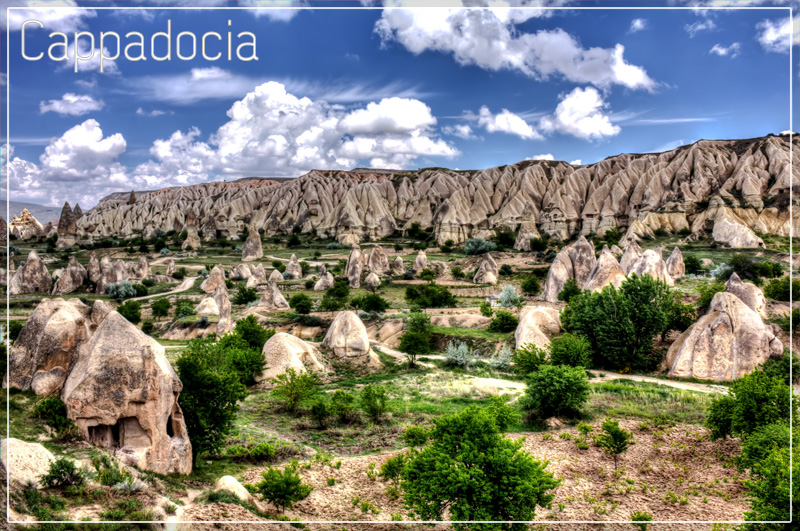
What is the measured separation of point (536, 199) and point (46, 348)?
307ft

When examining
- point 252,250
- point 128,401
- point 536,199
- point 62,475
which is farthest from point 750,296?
point 536,199

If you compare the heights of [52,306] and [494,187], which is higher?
[494,187]

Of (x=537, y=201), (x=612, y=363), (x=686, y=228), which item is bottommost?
(x=612, y=363)

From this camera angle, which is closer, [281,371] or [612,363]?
[281,371]

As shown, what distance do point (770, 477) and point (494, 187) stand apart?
98.3m

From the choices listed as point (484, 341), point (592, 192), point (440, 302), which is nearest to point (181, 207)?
point (592, 192)

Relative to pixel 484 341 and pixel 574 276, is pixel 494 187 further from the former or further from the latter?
pixel 484 341

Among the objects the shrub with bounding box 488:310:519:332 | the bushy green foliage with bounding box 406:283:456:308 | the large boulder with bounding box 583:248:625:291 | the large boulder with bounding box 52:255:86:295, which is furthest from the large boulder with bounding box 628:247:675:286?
the large boulder with bounding box 52:255:86:295

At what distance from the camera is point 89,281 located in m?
56.8

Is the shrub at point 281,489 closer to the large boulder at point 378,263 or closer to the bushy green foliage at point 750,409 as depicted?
the bushy green foliage at point 750,409

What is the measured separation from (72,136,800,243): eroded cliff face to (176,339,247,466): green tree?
2734 inches

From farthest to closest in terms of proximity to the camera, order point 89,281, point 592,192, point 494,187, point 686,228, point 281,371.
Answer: point 494,187 < point 592,192 < point 686,228 < point 89,281 < point 281,371

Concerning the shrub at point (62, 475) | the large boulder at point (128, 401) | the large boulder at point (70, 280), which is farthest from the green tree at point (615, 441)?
the large boulder at point (70, 280)

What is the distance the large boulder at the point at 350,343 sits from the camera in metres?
26.8
